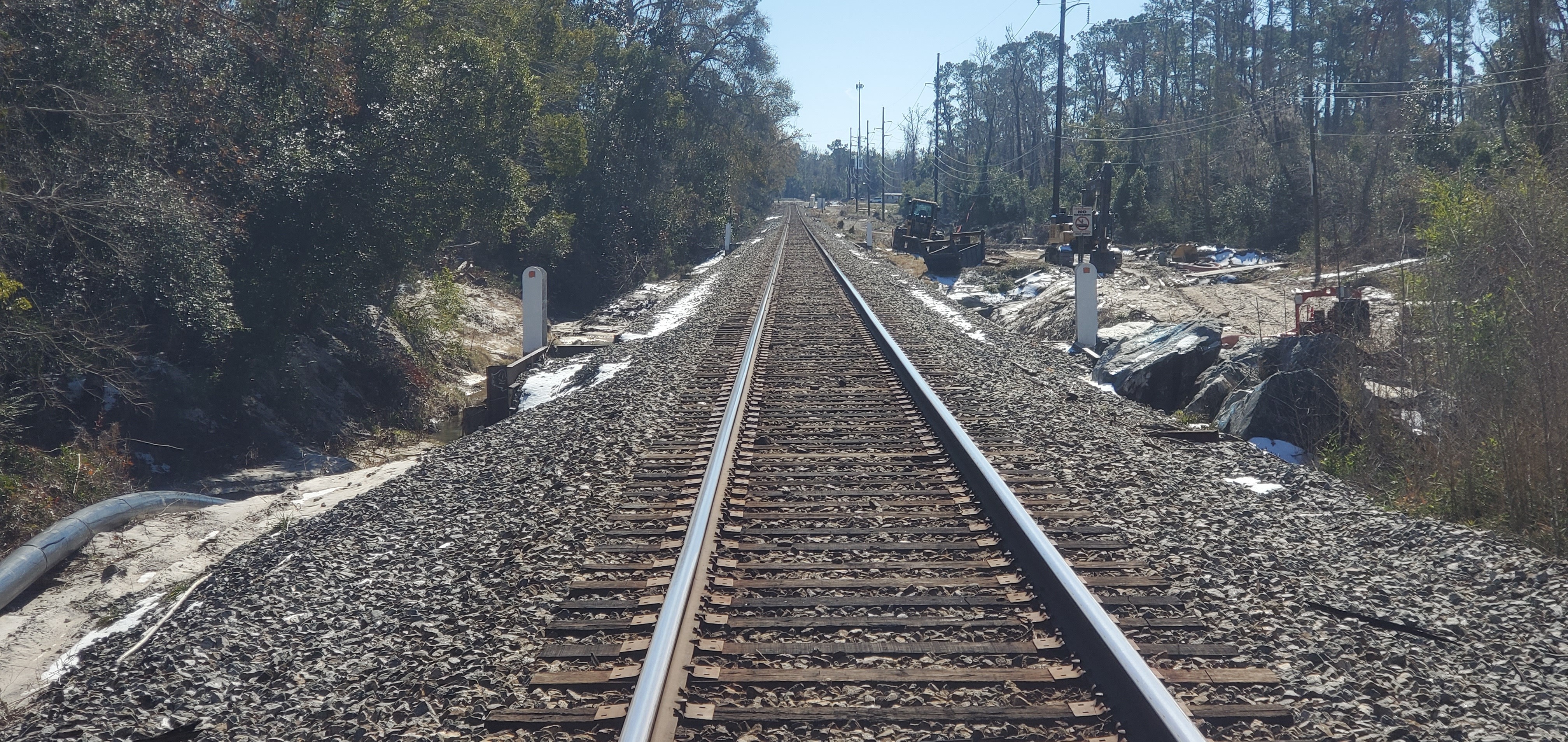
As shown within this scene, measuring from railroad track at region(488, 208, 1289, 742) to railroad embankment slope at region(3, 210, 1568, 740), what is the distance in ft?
0.74

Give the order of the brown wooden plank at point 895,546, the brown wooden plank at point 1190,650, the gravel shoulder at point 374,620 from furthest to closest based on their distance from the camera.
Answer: the brown wooden plank at point 895,546 → the brown wooden plank at point 1190,650 → the gravel shoulder at point 374,620

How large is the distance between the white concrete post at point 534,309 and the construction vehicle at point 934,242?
18667 millimetres

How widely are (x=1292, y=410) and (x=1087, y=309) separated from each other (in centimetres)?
475

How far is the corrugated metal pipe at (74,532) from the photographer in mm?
6652

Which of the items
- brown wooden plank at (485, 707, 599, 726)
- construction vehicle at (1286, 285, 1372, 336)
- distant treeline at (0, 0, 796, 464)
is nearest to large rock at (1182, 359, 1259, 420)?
construction vehicle at (1286, 285, 1372, 336)

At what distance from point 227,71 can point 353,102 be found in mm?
1759

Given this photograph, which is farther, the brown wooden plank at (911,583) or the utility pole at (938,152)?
the utility pole at (938,152)

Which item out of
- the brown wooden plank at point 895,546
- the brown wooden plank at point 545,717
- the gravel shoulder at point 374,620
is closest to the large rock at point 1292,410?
the brown wooden plank at point 895,546

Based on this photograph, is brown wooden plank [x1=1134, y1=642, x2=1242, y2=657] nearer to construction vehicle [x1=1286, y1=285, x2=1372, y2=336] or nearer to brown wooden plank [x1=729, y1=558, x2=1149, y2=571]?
brown wooden plank [x1=729, y1=558, x2=1149, y2=571]

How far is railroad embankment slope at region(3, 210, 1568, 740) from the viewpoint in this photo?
11.9 feet

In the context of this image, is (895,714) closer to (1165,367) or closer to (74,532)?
(74,532)

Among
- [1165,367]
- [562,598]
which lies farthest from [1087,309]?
[562,598]

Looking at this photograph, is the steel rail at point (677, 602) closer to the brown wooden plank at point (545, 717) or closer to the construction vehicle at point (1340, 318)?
the brown wooden plank at point (545, 717)

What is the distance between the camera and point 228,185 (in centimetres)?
1276
